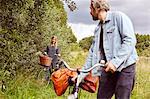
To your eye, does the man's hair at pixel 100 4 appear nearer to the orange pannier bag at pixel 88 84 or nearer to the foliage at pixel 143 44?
the orange pannier bag at pixel 88 84

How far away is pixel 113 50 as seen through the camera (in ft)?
19.9

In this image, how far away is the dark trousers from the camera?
6.08 metres

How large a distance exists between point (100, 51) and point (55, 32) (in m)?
13.5

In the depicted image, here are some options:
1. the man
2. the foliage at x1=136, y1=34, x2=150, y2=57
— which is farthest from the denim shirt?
the foliage at x1=136, y1=34, x2=150, y2=57

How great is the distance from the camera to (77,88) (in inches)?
230

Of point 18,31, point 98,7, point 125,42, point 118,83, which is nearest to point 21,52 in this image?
point 18,31

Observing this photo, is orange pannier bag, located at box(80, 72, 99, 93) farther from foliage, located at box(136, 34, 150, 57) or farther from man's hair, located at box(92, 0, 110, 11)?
foliage, located at box(136, 34, 150, 57)

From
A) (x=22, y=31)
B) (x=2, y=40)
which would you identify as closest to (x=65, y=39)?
(x=22, y=31)

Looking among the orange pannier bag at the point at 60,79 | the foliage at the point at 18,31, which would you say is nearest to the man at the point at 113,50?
the orange pannier bag at the point at 60,79

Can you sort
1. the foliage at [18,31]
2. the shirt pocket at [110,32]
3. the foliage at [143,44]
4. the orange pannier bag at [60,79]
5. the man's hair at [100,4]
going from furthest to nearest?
the foliage at [143,44], the foliage at [18,31], the shirt pocket at [110,32], the man's hair at [100,4], the orange pannier bag at [60,79]

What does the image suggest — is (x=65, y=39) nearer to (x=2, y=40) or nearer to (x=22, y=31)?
(x=22, y=31)

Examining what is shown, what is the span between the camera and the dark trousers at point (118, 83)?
6082 mm

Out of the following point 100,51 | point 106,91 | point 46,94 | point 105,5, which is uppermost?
point 105,5

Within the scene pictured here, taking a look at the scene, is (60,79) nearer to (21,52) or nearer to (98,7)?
(98,7)
